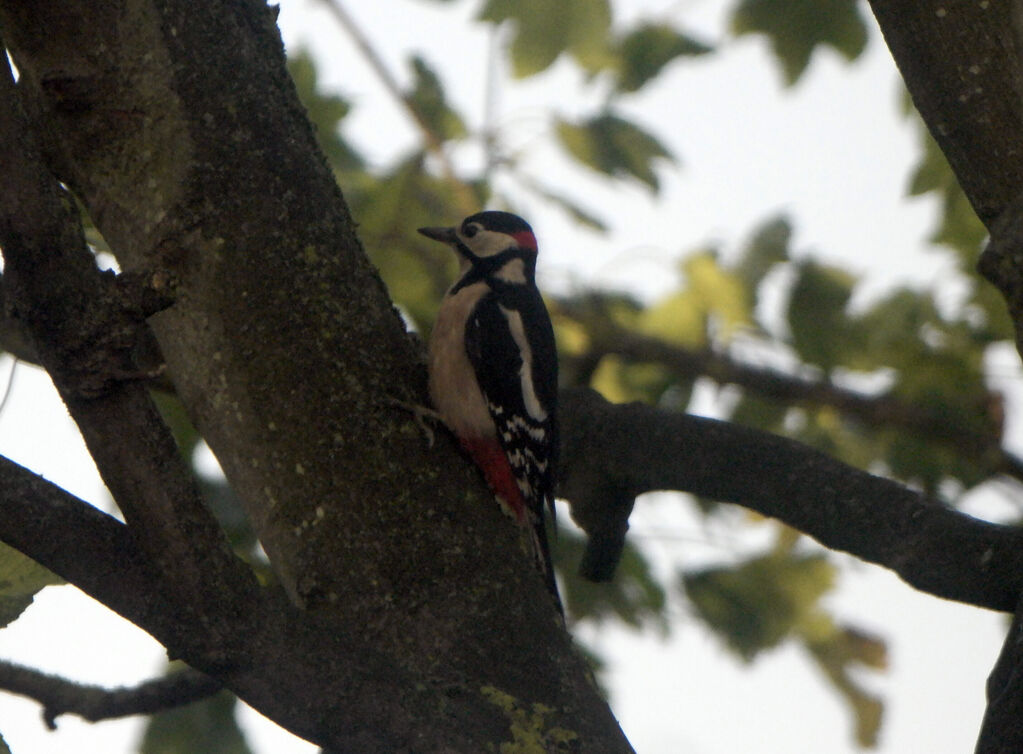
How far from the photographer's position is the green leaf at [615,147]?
200 inches

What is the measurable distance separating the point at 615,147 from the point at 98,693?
336cm

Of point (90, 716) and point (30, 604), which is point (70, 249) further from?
point (90, 716)

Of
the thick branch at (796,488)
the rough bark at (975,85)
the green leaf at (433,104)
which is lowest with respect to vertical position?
the thick branch at (796,488)

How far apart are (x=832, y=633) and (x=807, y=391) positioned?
1.05 metres

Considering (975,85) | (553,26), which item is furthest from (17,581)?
(553,26)

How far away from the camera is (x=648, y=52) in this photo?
4926 mm

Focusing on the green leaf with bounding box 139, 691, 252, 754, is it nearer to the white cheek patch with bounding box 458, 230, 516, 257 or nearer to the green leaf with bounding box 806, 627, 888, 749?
the white cheek patch with bounding box 458, 230, 516, 257

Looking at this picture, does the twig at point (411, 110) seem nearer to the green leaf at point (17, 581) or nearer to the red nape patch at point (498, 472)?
the red nape patch at point (498, 472)

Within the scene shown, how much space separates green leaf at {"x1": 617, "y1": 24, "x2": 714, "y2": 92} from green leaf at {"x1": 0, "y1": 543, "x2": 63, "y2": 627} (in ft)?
11.7

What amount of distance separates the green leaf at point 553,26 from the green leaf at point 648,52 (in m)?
0.29

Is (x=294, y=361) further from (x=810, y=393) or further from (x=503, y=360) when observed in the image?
(x=810, y=393)

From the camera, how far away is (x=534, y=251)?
4836 mm

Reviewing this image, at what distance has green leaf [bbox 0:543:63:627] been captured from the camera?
1.93 metres

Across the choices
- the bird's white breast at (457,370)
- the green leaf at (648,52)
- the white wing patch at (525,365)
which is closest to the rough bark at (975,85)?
the bird's white breast at (457,370)
